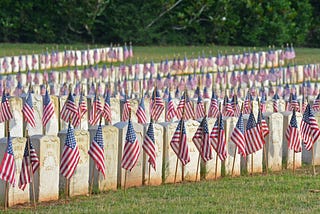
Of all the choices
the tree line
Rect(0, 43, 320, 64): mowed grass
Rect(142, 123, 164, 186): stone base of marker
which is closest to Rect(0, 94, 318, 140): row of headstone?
Rect(142, 123, 164, 186): stone base of marker

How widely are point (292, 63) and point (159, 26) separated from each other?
13720 mm

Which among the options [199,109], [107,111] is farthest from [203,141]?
[199,109]

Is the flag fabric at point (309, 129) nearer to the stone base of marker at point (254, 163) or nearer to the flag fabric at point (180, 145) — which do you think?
the stone base of marker at point (254, 163)

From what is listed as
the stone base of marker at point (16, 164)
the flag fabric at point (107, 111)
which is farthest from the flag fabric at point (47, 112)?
the stone base of marker at point (16, 164)

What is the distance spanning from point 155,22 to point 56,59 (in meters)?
16.8

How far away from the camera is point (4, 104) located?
2236 cm

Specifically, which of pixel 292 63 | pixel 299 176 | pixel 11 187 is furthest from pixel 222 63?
pixel 11 187

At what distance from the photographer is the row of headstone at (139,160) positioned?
16453 millimetres

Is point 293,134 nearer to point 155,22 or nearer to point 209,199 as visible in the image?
point 209,199

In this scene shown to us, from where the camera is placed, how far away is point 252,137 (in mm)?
19281

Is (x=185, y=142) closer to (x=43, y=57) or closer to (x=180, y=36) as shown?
(x=43, y=57)

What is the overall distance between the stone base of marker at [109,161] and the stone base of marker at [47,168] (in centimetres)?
93

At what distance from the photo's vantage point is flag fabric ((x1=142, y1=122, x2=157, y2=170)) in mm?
17688

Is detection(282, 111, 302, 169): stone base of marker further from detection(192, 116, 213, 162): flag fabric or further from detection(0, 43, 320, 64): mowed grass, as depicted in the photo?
detection(0, 43, 320, 64): mowed grass
